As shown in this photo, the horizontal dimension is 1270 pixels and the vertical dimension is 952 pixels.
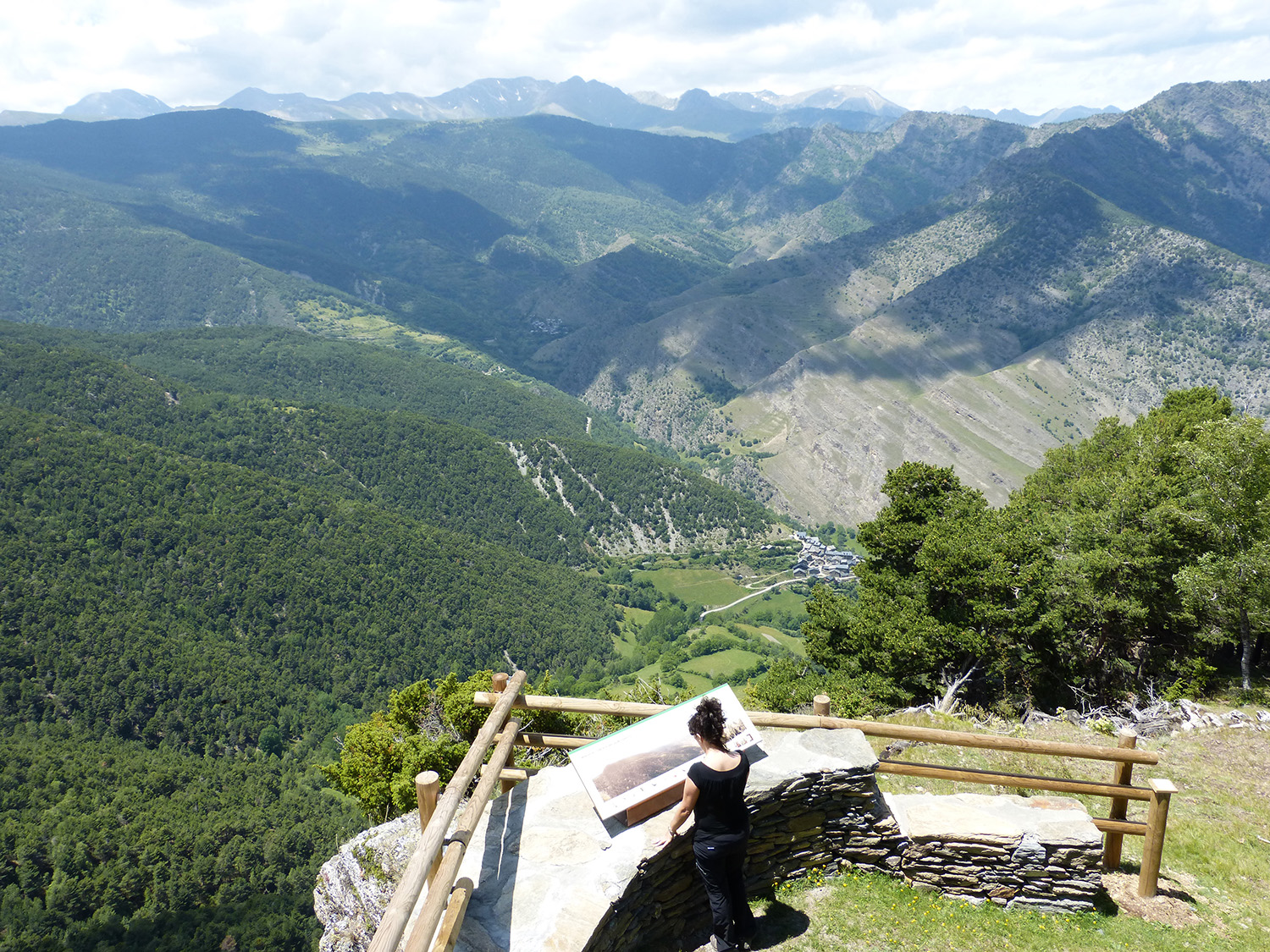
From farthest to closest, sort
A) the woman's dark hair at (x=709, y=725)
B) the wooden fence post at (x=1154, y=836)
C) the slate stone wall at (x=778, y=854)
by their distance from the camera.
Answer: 1. the wooden fence post at (x=1154, y=836)
2. the slate stone wall at (x=778, y=854)
3. the woman's dark hair at (x=709, y=725)

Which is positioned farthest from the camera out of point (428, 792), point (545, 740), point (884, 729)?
point (545, 740)

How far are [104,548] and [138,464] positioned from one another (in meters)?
23.9

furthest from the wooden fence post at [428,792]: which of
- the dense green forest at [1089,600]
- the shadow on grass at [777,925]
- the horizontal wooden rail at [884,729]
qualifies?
the dense green forest at [1089,600]

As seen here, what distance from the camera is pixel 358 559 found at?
162000 mm

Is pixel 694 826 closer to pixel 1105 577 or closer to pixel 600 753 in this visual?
pixel 600 753

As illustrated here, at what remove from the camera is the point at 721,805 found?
10.2 metres

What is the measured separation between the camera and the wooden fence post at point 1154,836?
1269 cm

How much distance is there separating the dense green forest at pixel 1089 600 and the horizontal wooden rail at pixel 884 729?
1579cm

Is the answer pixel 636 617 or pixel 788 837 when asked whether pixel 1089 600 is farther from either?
pixel 636 617

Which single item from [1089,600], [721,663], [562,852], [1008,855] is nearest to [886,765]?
[1008,855]

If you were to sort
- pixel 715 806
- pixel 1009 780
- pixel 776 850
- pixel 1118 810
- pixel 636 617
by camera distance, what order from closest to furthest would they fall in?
pixel 715 806 → pixel 776 850 → pixel 1118 810 → pixel 1009 780 → pixel 636 617

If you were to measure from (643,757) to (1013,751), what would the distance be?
755cm

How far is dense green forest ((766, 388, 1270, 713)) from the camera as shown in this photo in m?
29.6

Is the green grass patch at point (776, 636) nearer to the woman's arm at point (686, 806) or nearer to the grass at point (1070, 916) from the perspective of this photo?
the grass at point (1070, 916)
